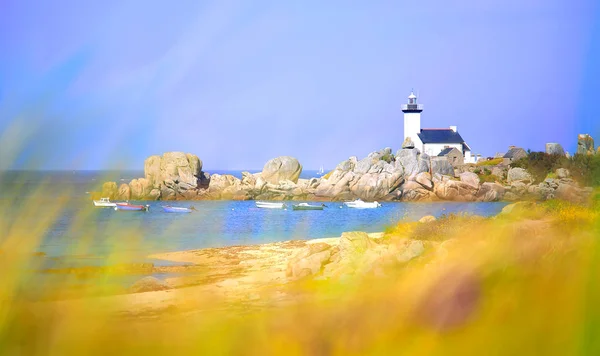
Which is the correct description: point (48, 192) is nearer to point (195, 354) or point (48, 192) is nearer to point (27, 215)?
point (27, 215)

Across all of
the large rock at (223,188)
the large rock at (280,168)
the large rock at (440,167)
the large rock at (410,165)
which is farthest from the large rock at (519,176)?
the large rock at (223,188)

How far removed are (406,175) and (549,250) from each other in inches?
2312

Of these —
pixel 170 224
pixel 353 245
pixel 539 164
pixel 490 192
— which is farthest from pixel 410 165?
pixel 353 245

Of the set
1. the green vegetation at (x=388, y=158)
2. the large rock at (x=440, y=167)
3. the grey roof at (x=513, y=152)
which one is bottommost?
the large rock at (x=440, y=167)

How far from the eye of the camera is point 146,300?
463 inches

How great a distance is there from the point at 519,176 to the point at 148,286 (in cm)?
Answer: 5865

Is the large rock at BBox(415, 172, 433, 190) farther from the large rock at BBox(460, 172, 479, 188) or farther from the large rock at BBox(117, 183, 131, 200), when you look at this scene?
the large rock at BBox(117, 183, 131, 200)

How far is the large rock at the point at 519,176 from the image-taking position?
66.4m

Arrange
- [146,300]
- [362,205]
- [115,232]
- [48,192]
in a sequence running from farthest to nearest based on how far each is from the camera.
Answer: [362,205] → [115,232] → [48,192] → [146,300]

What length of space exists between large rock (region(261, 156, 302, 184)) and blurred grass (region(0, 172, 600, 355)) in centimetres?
6408

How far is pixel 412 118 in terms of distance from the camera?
8194cm

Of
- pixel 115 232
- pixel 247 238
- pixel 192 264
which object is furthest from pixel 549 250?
pixel 247 238

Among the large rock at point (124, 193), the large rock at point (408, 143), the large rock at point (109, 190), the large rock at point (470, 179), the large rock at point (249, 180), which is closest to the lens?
the large rock at point (470, 179)

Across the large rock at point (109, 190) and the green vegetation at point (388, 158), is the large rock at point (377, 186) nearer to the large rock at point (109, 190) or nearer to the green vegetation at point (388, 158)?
the green vegetation at point (388, 158)
